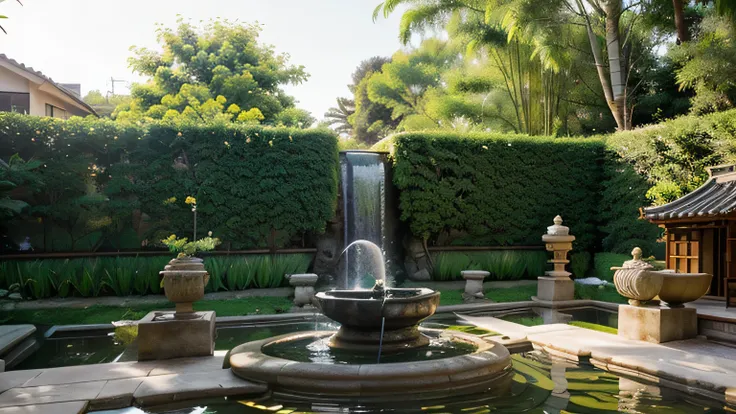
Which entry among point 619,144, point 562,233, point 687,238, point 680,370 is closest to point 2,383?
point 680,370

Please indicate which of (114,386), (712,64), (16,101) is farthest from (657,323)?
(16,101)

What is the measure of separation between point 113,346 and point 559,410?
650 cm

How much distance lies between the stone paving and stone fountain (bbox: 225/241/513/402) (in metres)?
0.27

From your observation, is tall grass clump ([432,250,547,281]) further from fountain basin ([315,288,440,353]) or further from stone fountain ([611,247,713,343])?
fountain basin ([315,288,440,353])

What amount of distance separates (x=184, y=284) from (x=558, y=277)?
8800 millimetres

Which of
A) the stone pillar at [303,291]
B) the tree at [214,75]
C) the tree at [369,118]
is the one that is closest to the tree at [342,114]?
the tree at [369,118]

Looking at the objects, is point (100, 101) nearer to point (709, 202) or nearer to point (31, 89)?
point (31, 89)

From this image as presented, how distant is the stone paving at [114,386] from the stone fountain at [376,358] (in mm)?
269

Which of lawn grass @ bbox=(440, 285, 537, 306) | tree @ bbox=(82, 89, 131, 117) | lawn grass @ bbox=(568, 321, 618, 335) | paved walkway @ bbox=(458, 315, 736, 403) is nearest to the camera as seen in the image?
paved walkway @ bbox=(458, 315, 736, 403)

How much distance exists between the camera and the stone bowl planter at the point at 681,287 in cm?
758

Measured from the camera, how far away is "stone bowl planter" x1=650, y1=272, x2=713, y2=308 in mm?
Result: 7582

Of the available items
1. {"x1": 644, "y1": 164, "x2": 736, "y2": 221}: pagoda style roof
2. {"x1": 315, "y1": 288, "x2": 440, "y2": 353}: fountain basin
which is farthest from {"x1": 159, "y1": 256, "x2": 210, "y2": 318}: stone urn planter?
{"x1": 644, "y1": 164, "x2": 736, "y2": 221}: pagoda style roof

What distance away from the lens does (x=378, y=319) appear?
6203mm

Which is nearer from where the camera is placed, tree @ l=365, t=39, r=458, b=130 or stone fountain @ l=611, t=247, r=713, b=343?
stone fountain @ l=611, t=247, r=713, b=343
